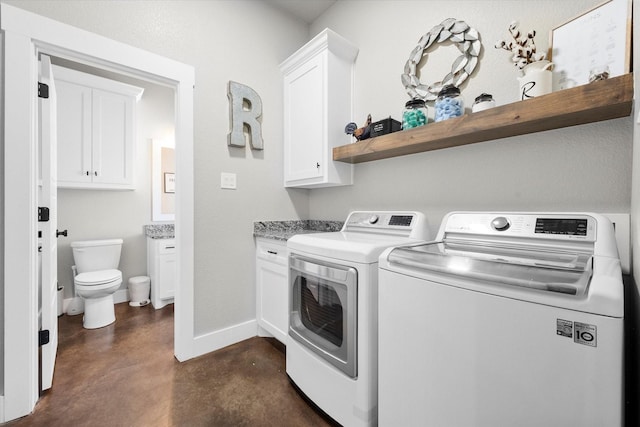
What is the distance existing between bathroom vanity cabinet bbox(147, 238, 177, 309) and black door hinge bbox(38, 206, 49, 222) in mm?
1383

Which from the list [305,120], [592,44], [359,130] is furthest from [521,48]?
[305,120]

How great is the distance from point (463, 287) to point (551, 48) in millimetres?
1218

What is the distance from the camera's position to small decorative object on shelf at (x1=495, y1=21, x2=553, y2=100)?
3.89 feet

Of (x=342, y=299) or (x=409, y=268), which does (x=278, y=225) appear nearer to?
(x=342, y=299)

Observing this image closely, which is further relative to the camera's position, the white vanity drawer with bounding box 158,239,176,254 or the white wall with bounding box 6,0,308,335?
the white vanity drawer with bounding box 158,239,176,254

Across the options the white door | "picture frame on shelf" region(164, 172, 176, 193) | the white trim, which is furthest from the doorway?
the white trim

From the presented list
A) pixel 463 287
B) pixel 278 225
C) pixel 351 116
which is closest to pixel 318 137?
pixel 351 116

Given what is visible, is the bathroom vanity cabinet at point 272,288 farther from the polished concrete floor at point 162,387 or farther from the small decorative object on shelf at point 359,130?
the small decorative object on shelf at point 359,130

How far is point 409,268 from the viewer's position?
101 centimetres

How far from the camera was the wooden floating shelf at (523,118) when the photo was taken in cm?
99

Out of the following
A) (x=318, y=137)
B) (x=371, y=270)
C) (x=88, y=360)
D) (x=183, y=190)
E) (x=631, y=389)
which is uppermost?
(x=318, y=137)

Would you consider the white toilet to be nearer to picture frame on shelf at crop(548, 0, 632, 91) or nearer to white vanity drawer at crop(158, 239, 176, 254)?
white vanity drawer at crop(158, 239, 176, 254)

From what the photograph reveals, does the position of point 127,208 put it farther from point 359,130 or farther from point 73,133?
point 359,130

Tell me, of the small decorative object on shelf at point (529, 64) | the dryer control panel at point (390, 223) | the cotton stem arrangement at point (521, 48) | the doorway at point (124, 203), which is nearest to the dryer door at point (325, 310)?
the dryer control panel at point (390, 223)
